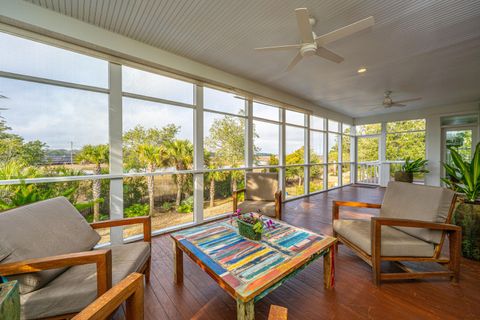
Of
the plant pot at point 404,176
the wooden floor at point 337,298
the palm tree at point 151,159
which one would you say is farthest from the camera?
the plant pot at point 404,176

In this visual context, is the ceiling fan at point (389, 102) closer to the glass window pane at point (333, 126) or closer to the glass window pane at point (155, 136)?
the glass window pane at point (333, 126)

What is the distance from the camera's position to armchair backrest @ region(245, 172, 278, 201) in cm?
356

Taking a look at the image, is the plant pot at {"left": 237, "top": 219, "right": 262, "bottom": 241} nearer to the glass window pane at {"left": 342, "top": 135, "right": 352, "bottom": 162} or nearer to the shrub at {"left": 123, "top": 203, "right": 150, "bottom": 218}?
the shrub at {"left": 123, "top": 203, "right": 150, "bottom": 218}

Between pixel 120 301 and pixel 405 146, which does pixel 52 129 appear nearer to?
pixel 120 301

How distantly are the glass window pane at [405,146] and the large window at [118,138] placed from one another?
5.66 meters

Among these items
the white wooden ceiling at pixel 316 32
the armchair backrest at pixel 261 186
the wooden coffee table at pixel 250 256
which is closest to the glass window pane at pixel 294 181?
the armchair backrest at pixel 261 186

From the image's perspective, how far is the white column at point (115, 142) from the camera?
2.67m

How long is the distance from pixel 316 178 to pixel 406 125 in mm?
4036

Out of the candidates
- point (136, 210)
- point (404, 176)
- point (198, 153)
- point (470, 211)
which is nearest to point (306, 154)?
point (404, 176)

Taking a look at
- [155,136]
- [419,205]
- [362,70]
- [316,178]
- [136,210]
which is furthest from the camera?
[316,178]

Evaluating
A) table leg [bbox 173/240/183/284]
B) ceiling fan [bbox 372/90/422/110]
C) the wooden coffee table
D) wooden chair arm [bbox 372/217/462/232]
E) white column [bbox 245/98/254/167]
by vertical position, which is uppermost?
ceiling fan [bbox 372/90/422/110]

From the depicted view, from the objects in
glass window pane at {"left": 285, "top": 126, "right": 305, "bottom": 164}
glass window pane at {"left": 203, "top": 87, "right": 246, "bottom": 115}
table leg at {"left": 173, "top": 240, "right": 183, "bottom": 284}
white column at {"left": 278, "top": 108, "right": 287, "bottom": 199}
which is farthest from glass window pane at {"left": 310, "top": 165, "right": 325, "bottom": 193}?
table leg at {"left": 173, "top": 240, "right": 183, "bottom": 284}

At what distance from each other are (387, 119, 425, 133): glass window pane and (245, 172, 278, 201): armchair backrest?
6293mm

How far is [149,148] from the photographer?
121 inches
